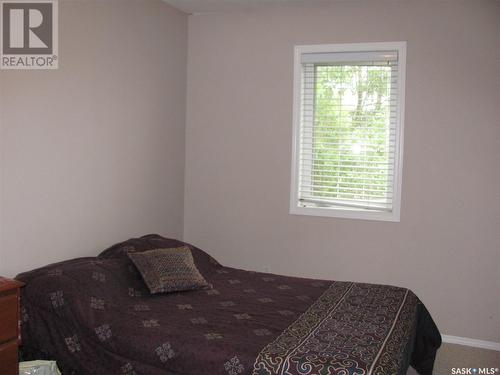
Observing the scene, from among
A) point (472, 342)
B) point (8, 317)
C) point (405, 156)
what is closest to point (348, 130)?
point (405, 156)

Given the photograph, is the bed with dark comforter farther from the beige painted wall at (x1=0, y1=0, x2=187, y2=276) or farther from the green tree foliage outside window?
the green tree foliage outside window

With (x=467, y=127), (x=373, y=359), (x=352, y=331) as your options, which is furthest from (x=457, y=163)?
(x=373, y=359)

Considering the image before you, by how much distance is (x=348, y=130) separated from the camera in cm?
441

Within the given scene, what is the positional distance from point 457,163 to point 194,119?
225cm

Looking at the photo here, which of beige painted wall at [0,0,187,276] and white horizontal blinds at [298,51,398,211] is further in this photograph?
white horizontal blinds at [298,51,398,211]

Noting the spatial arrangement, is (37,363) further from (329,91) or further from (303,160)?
(329,91)

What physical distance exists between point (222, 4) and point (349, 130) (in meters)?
1.47

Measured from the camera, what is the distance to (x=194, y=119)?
4.81 m

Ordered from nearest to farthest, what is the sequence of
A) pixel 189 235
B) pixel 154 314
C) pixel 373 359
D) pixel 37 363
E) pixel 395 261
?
pixel 373 359 < pixel 37 363 < pixel 154 314 < pixel 395 261 < pixel 189 235

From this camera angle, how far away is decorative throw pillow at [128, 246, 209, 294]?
328 centimetres

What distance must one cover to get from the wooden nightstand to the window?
100 inches
